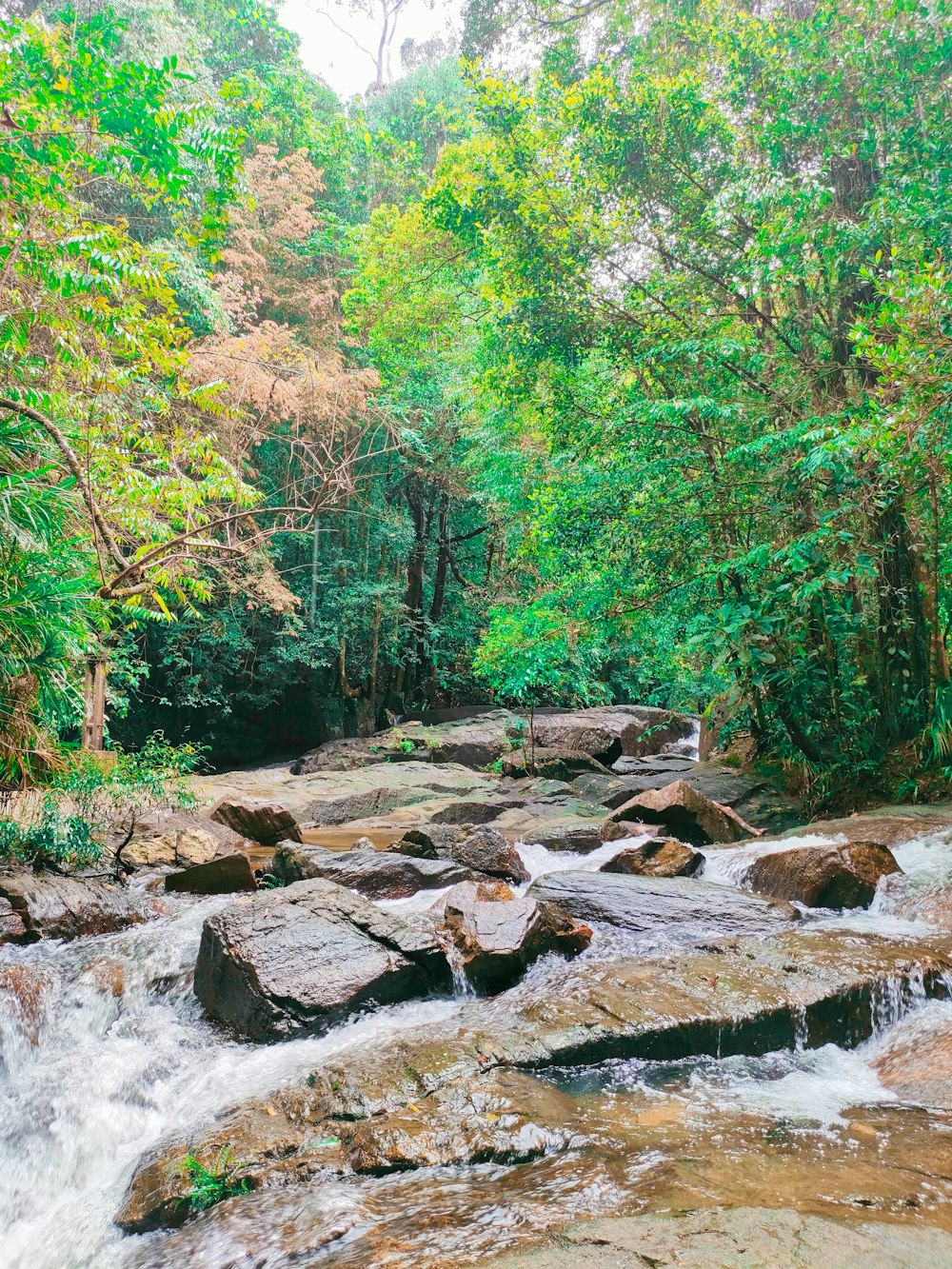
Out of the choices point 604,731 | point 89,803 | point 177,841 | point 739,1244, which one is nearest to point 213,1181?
point 739,1244

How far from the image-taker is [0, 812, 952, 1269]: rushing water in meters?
2.54

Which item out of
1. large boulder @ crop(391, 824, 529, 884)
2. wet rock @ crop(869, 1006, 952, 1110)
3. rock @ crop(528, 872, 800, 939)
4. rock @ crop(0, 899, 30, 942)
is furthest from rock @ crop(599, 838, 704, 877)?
rock @ crop(0, 899, 30, 942)

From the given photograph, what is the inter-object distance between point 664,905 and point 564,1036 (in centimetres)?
199

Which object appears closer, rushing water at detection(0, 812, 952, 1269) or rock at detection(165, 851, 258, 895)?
rushing water at detection(0, 812, 952, 1269)

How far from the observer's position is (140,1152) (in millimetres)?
3309

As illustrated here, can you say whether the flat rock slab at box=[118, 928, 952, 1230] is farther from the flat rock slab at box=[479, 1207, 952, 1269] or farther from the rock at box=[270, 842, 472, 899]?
the rock at box=[270, 842, 472, 899]

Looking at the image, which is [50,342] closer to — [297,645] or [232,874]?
[232,874]

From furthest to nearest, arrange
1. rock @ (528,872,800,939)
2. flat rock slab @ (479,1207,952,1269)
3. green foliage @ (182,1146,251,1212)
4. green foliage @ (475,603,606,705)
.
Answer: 1. green foliage @ (475,603,606,705)
2. rock @ (528,872,800,939)
3. green foliage @ (182,1146,251,1212)
4. flat rock slab @ (479,1207,952,1269)

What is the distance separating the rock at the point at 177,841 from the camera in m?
7.26

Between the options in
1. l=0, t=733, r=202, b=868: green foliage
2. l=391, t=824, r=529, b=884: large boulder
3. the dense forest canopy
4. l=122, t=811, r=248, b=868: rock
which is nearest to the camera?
the dense forest canopy

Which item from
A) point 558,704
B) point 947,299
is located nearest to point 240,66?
point 558,704

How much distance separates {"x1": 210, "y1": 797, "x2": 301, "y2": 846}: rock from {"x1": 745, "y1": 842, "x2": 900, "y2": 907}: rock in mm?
5556

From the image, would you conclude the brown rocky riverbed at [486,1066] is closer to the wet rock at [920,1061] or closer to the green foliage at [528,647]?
the wet rock at [920,1061]

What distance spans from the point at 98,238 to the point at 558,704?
15538 mm
